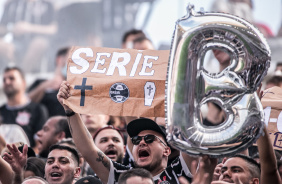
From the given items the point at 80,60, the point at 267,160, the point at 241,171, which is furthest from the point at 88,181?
the point at 267,160

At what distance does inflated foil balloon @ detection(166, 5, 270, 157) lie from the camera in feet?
12.8

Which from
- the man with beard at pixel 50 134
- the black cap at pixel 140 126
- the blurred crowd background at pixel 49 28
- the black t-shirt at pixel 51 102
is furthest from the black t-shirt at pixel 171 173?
the blurred crowd background at pixel 49 28

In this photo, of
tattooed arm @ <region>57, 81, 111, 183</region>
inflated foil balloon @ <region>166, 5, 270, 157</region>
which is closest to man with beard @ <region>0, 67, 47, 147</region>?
tattooed arm @ <region>57, 81, 111, 183</region>

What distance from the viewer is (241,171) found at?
5.20 metres

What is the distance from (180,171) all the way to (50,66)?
716 centimetres

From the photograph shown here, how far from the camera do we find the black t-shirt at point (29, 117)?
8.06 metres

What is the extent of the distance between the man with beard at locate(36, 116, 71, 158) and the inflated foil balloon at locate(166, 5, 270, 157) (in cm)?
314

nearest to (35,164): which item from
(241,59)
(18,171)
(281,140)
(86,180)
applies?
(18,171)

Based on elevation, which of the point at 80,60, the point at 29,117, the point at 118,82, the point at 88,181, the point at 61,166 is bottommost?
the point at 88,181

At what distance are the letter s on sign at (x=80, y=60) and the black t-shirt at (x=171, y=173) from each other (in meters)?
0.81

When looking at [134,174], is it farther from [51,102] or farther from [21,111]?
[51,102]

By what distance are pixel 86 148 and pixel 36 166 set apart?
2.87ft

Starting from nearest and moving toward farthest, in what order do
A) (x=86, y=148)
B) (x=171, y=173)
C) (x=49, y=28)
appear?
(x=171, y=173), (x=86, y=148), (x=49, y=28)

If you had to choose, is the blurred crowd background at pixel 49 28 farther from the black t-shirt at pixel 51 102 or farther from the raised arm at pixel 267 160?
the raised arm at pixel 267 160
